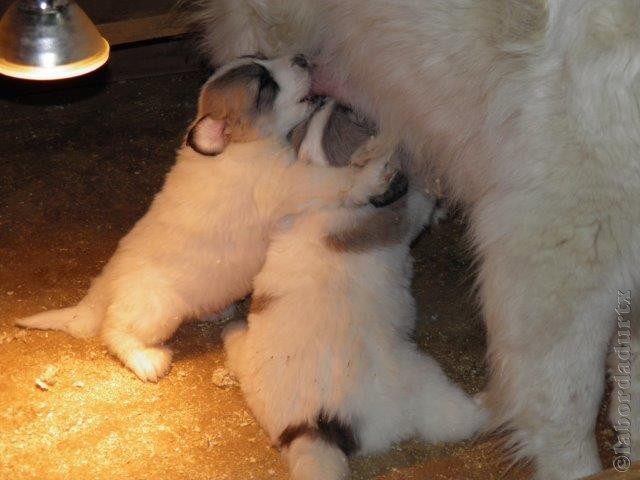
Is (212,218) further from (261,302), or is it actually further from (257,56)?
(257,56)

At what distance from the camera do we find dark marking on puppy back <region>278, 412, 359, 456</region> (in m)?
2.62

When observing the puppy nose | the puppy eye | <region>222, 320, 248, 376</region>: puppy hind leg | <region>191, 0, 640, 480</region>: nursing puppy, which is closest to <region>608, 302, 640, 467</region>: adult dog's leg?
<region>191, 0, 640, 480</region>: nursing puppy

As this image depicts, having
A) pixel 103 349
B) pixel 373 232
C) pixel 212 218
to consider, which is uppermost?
pixel 373 232

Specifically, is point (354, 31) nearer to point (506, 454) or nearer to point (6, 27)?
point (6, 27)

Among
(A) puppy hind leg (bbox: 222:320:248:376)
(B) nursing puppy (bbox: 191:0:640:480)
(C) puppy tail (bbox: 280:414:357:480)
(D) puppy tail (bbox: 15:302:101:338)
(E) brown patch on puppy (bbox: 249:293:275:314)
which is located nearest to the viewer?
(B) nursing puppy (bbox: 191:0:640:480)

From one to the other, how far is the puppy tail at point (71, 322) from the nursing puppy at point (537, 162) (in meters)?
1.26

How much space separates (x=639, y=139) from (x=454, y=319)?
A: 1.38 m

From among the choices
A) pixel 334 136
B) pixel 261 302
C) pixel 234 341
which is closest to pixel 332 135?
pixel 334 136

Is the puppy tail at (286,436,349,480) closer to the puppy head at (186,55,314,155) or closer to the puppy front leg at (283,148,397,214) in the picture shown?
the puppy front leg at (283,148,397,214)

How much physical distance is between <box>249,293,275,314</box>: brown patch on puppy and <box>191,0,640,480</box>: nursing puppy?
0.66 metres

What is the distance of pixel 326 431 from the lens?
2.64 meters

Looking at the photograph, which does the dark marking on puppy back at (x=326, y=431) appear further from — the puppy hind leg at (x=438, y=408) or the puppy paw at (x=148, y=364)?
the puppy paw at (x=148, y=364)

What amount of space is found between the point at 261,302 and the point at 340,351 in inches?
13.7

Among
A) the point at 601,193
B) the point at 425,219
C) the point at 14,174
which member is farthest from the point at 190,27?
the point at 601,193
